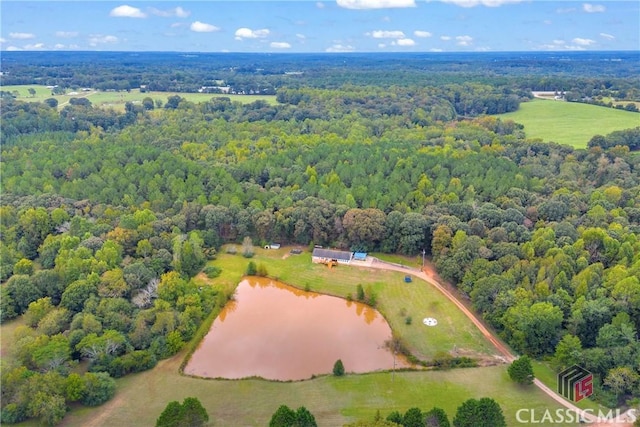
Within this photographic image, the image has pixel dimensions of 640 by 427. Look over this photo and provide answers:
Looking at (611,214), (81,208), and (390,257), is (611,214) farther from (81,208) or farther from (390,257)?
(81,208)

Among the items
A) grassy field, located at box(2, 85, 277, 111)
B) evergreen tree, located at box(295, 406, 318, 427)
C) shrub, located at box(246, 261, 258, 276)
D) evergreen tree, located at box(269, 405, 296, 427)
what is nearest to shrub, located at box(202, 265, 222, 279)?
shrub, located at box(246, 261, 258, 276)

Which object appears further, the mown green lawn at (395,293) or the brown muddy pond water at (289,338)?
the mown green lawn at (395,293)

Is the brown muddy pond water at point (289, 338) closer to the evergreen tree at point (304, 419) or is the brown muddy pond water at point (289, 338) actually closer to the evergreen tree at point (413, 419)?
the evergreen tree at point (304, 419)

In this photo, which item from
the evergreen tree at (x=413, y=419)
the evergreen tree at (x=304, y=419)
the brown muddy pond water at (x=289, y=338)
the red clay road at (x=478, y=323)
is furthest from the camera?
the brown muddy pond water at (x=289, y=338)

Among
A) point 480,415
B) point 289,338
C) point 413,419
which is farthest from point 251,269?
point 480,415

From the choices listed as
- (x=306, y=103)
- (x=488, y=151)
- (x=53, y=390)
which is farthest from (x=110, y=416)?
(x=306, y=103)

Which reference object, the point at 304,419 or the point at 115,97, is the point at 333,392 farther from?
the point at 115,97

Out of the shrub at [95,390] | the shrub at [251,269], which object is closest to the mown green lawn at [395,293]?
the shrub at [251,269]
